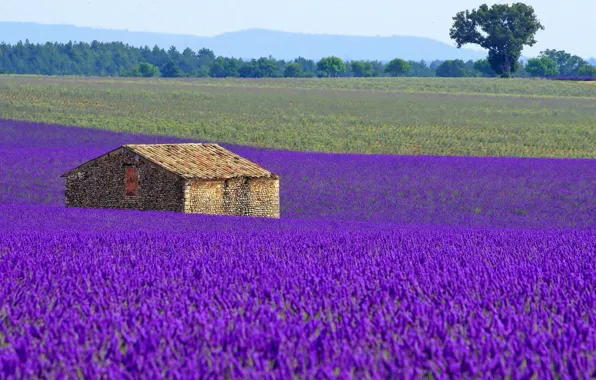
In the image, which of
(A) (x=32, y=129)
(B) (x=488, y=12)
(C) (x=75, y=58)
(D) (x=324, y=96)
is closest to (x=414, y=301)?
(A) (x=32, y=129)

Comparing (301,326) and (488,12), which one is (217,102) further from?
(301,326)

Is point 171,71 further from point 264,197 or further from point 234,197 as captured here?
point 234,197

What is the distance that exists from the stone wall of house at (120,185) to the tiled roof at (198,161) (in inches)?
8.8

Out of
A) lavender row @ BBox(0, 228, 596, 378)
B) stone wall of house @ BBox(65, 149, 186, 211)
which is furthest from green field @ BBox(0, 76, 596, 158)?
lavender row @ BBox(0, 228, 596, 378)

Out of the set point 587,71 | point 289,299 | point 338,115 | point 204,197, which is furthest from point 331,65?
point 289,299

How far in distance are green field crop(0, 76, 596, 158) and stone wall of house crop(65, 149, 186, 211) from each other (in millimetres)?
18018

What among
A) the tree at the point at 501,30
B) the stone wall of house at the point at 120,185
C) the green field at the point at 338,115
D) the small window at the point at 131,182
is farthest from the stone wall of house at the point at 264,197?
the tree at the point at 501,30

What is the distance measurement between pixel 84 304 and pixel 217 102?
5309 centimetres

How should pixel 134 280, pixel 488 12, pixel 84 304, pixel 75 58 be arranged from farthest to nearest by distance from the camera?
1. pixel 75 58
2. pixel 488 12
3. pixel 134 280
4. pixel 84 304

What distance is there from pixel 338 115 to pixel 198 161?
30.4 metres

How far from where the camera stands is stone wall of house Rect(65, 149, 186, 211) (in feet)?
72.6

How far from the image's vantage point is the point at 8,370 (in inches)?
187

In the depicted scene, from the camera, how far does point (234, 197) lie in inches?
918

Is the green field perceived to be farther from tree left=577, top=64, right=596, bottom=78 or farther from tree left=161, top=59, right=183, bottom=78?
tree left=577, top=64, right=596, bottom=78
